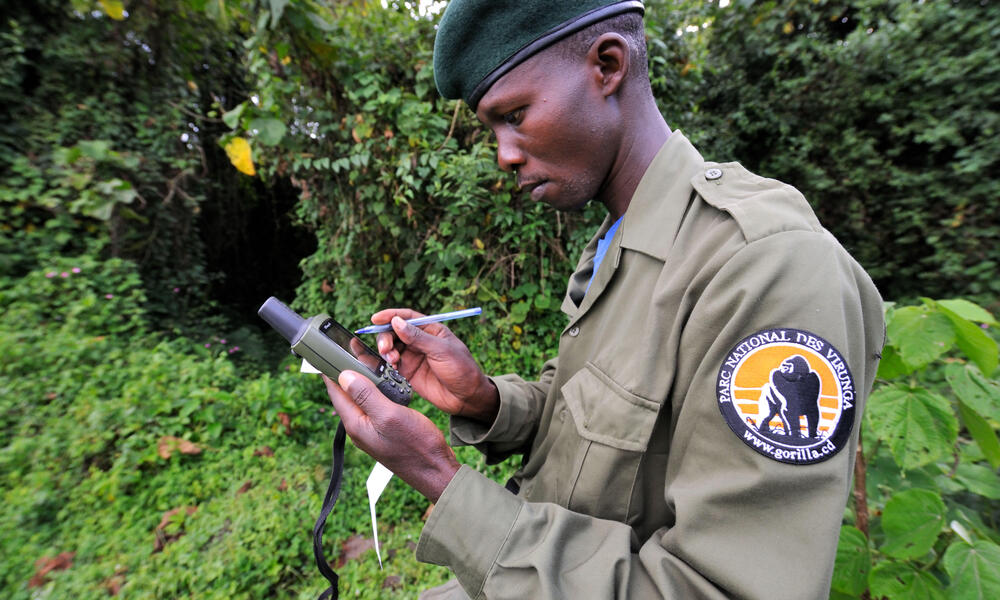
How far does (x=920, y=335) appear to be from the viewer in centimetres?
124

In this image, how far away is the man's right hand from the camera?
1.32 meters

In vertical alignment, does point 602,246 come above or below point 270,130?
above

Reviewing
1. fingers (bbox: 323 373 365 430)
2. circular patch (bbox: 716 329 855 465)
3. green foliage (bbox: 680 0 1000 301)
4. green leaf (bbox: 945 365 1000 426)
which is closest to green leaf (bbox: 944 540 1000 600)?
green leaf (bbox: 945 365 1000 426)

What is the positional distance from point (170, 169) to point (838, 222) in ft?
23.5

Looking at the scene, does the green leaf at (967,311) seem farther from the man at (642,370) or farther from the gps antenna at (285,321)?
the gps antenna at (285,321)

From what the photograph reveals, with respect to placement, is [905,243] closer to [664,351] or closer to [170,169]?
[664,351]

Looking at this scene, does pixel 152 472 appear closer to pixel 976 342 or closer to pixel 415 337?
pixel 415 337

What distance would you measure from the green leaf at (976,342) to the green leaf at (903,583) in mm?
602

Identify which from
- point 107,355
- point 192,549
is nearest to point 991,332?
point 192,549

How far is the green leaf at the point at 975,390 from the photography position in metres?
1.21

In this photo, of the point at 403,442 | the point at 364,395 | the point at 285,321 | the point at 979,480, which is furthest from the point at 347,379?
the point at 979,480

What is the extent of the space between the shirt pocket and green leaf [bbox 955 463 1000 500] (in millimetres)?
1388

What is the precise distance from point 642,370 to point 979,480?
1.52 m

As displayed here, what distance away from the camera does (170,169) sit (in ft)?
16.0
